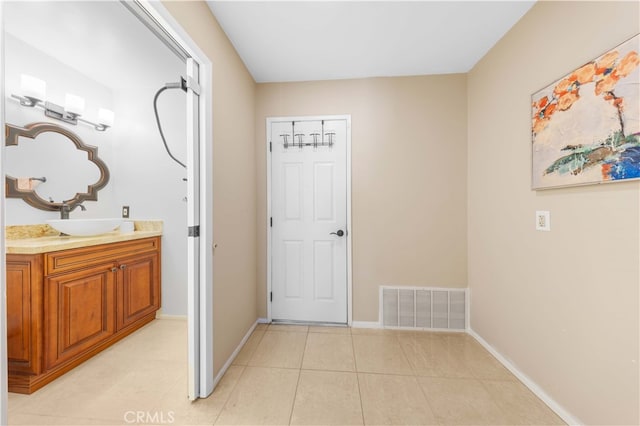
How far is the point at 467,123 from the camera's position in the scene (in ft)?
7.97

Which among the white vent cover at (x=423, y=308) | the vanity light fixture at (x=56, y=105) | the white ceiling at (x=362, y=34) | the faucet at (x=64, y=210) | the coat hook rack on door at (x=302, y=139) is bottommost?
the white vent cover at (x=423, y=308)

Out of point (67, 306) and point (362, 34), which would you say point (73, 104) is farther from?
point (362, 34)

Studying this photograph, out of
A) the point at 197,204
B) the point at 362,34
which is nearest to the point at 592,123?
the point at 362,34

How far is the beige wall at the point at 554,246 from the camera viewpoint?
1.16 metres

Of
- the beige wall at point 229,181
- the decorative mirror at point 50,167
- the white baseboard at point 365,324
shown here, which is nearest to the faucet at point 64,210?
the decorative mirror at point 50,167

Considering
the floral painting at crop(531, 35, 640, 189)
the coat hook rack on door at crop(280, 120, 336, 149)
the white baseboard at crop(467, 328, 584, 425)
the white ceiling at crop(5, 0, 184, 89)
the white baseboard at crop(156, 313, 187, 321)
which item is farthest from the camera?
the white baseboard at crop(156, 313, 187, 321)

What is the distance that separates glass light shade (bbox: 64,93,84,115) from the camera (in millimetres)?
2195

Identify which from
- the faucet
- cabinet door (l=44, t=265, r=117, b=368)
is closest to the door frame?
cabinet door (l=44, t=265, r=117, b=368)

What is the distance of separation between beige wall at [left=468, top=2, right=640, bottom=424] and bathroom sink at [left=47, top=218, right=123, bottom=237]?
11.2 ft

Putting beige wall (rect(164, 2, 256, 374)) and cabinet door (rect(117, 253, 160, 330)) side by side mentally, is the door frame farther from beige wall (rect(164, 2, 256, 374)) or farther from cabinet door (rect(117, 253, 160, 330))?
cabinet door (rect(117, 253, 160, 330))

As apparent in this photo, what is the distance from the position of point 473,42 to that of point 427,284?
2.20 m

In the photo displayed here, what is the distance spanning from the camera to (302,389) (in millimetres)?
1622

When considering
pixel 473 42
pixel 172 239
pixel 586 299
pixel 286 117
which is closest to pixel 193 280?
pixel 172 239

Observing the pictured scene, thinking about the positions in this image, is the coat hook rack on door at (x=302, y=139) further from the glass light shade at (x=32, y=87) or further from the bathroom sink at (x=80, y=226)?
the glass light shade at (x=32, y=87)
